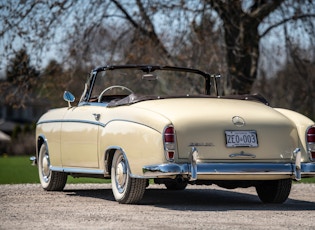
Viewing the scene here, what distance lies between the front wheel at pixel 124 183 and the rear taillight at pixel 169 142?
61 cm

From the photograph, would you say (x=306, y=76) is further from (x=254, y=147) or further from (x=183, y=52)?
(x=254, y=147)

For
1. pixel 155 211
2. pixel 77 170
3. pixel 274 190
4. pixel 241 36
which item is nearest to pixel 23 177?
pixel 241 36

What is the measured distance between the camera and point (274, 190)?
32.2 ft

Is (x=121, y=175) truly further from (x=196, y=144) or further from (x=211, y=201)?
(x=211, y=201)

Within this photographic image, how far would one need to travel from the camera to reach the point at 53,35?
2105 centimetres

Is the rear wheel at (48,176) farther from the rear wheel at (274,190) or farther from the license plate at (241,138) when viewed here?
the license plate at (241,138)

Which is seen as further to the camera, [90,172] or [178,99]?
[90,172]

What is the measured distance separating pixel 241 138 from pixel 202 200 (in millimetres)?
1773

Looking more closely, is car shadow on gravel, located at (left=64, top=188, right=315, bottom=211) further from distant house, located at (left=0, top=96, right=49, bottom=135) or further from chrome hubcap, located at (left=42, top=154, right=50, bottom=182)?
distant house, located at (left=0, top=96, right=49, bottom=135)

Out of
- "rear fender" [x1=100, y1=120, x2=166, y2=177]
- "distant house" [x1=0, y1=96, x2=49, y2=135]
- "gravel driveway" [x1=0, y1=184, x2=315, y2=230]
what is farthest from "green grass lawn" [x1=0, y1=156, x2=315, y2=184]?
"distant house" [x1=0, y1=96, x2=49, y2=135]

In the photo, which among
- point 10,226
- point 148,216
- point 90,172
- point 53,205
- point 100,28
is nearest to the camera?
point 10,226

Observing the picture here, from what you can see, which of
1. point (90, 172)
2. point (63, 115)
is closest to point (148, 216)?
point (90, 172)

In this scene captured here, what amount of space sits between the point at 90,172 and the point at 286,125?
7.78ft

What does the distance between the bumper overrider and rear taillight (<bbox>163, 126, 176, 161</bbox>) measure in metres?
0.09
